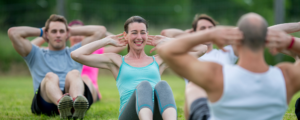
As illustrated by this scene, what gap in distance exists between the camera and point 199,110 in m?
2.49

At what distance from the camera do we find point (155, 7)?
29969mm

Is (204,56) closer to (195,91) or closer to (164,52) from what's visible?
(195,91)

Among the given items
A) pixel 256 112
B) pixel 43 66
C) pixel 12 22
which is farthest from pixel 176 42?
pixel 12 22

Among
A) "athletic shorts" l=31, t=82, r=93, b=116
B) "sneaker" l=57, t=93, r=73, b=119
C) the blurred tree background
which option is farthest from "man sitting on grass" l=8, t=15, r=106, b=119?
the blurred tree background

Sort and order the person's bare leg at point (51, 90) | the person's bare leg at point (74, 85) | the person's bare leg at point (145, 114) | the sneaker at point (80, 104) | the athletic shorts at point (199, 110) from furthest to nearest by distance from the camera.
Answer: the person's bare leg at point (74, 85)
the person's bare leg at point (51, 90)
the sneaker at point (80, 104)
the person's bare leg at point (145, 114)
the athletic shorts at point (199, 110)

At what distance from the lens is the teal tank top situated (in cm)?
382

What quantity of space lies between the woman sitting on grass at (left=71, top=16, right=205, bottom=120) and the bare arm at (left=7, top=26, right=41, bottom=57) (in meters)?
1.66

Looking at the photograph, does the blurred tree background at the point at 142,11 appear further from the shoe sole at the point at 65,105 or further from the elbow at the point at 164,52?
the elbow at the point at 164,52

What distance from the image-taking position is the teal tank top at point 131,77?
12.5 ft

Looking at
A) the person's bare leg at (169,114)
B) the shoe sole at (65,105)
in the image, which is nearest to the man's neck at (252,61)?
the person's bare leg at (169,114)

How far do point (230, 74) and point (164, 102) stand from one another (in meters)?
1.33

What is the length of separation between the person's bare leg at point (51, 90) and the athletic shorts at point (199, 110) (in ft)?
8.05

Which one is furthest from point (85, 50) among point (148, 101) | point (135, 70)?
point (148, 101)

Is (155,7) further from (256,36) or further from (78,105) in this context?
(256,36)
